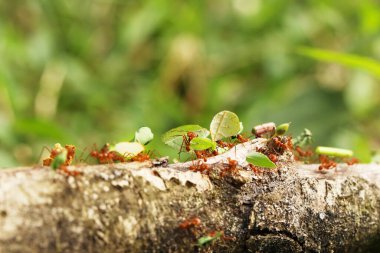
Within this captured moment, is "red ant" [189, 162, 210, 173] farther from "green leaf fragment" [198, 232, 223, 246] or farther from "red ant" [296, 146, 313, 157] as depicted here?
"red ant" [296, 146, 313, 157]

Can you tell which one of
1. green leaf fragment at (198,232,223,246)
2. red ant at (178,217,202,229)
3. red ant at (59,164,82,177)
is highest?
red ant at (59,164,82,177)

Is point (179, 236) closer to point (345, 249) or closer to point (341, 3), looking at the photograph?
point (345, 249)

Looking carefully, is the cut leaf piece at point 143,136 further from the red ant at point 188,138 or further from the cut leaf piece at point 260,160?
the cut leaf piece at point 260,160

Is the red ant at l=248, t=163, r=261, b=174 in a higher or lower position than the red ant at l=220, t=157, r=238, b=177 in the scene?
→ higher

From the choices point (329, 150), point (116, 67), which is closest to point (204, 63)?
point (116, 67)

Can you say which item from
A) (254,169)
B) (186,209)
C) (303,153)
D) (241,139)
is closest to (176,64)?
(303,153)

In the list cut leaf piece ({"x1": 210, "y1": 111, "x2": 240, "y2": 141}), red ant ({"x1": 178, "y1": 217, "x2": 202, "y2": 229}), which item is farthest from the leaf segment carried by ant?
red ant ({"x1": 178, "y1": 217, "x2": 202, "y2": 229})
